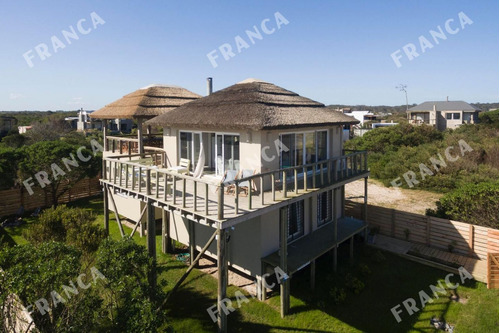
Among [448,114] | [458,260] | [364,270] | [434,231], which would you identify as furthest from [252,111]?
[448,114]

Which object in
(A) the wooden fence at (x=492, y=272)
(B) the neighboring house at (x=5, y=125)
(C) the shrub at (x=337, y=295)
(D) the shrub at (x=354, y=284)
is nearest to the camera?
(C) the shrub at (x=337, y=295)

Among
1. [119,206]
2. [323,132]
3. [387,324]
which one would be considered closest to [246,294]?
[387,324]

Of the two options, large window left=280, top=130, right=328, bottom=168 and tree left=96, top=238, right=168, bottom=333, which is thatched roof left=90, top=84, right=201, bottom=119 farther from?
tree left=96, top=238, right=168, bottom=333

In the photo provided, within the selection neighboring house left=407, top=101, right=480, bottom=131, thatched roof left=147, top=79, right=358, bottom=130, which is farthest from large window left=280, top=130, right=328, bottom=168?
neighboring house left=407, top=101, right=480, bottom=131

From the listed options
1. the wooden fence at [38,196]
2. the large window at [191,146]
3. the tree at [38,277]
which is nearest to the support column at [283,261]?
the large window at [191,146]

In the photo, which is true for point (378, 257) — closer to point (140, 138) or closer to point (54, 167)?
point (140, 138)

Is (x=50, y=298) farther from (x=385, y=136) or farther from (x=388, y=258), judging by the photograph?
(x=385, y=136)

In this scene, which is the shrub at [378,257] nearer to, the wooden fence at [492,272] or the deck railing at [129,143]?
the wooden fence at [492,272]
